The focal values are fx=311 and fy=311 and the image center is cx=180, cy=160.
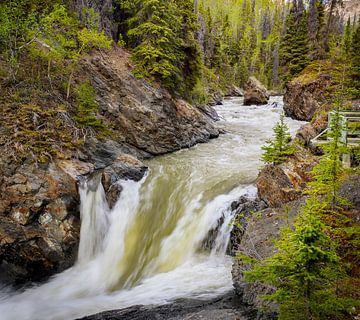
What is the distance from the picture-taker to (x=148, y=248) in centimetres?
966

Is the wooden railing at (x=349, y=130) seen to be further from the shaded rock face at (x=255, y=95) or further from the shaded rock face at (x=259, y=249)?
the shaded rock face at (x=255, y=95)

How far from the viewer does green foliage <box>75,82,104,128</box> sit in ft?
42.0

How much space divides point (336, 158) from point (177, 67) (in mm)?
15001

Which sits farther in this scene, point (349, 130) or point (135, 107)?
point (135, 107)

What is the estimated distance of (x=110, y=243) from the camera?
1015cm

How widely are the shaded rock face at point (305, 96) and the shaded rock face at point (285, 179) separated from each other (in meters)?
15.7

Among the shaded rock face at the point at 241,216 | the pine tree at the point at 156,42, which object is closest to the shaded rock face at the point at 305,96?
the pine tree at the point at 156,42

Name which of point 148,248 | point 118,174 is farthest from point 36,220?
point 118,174

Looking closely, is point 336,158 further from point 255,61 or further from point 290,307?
point 255,61

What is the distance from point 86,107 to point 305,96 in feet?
62.0

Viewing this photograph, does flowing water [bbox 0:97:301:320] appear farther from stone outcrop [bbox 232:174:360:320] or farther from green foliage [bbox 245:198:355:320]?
green foliage [bbox 245:198:355:320]

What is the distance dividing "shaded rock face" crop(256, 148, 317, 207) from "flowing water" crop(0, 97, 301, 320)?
1158mm

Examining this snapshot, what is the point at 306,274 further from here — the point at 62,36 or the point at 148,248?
the point at 62,36

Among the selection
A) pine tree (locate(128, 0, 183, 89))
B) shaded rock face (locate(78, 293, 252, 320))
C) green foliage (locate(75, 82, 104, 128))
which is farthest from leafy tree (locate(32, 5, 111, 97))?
shaded rock face (locate(78, 293, 252, 320))
